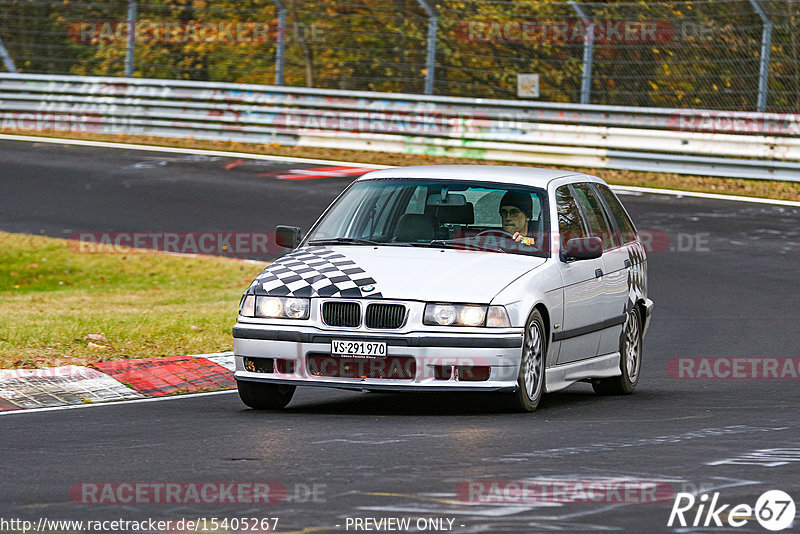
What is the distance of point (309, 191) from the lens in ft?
76.7

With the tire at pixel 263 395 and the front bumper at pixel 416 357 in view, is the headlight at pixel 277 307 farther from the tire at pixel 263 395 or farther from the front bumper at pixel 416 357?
the tire at pixel 263 395

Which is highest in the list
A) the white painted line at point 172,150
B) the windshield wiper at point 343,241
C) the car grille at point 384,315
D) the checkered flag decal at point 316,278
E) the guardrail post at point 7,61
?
the guardrail post at point 7,61

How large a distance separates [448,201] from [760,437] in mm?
2906

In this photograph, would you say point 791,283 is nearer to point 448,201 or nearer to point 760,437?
point 448,201

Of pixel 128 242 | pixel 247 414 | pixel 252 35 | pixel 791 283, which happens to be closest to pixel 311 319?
pixel 247 414

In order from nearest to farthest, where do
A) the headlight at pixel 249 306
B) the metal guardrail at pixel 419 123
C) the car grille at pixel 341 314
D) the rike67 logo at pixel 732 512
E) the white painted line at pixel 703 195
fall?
the rike67 logo at pixel 732 512
the car grille at pixel 341 314
the headlight at pixel 249 306
the white painted line at pixel 703 195
the metal guardrail at pixel 419 123

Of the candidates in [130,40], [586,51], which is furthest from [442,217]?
[130,40]

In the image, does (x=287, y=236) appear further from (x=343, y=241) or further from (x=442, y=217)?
(x=442, y=217)

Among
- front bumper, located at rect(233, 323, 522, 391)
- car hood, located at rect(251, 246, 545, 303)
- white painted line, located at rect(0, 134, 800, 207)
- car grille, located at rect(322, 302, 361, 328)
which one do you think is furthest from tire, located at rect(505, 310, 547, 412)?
white painted line, located at rect(0, 134, 800, 207)

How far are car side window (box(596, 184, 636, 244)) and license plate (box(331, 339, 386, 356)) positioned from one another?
3118mm

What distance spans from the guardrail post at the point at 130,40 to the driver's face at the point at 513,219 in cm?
2004

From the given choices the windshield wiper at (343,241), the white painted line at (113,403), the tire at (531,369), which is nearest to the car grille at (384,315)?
the tire at (531,369)

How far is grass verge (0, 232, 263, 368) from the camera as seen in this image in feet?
38.1

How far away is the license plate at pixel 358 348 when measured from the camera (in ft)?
28.9
